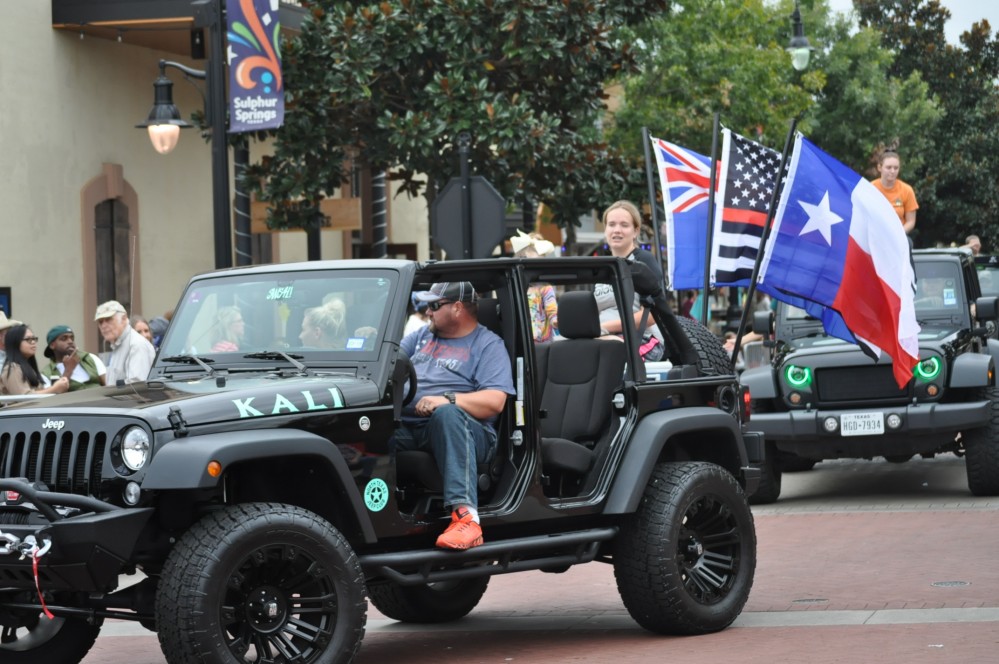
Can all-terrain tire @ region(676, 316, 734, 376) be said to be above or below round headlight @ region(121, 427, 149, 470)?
above

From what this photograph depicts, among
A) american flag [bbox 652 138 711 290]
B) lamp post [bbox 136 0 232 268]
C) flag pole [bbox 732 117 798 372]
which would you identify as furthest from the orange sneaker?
lamp post [bbox 136 0 232 268]

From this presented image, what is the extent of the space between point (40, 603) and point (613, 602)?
3752 millimetres

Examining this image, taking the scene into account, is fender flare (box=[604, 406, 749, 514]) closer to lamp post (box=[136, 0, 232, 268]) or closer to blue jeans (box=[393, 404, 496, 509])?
blue jeans (box=[393, 404, 496, 509])

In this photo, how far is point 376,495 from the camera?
290 inches

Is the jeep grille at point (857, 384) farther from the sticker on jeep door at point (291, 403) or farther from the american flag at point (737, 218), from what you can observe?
the sticker on jeep door at point (291, 403)

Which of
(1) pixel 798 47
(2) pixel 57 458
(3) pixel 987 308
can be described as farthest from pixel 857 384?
(1) pixel 798 47

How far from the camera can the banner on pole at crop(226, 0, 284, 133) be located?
16.1 meters

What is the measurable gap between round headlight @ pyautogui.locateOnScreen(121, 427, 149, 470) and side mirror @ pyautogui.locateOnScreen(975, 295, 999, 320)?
8799mm

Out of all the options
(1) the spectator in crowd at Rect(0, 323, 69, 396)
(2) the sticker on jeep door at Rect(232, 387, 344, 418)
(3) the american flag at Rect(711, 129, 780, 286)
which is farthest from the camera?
(1) the spectator in crowd at Rect(0, 323, 69, 396)

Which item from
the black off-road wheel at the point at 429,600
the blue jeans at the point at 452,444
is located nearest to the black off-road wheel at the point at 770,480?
the black off-road wheel at the point at 429,600

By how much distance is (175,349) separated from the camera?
8.20 meters

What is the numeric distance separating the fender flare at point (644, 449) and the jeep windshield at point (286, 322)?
1.47m

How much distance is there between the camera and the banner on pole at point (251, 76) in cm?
1611

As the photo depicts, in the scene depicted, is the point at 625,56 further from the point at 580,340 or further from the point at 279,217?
the point at 580,340
